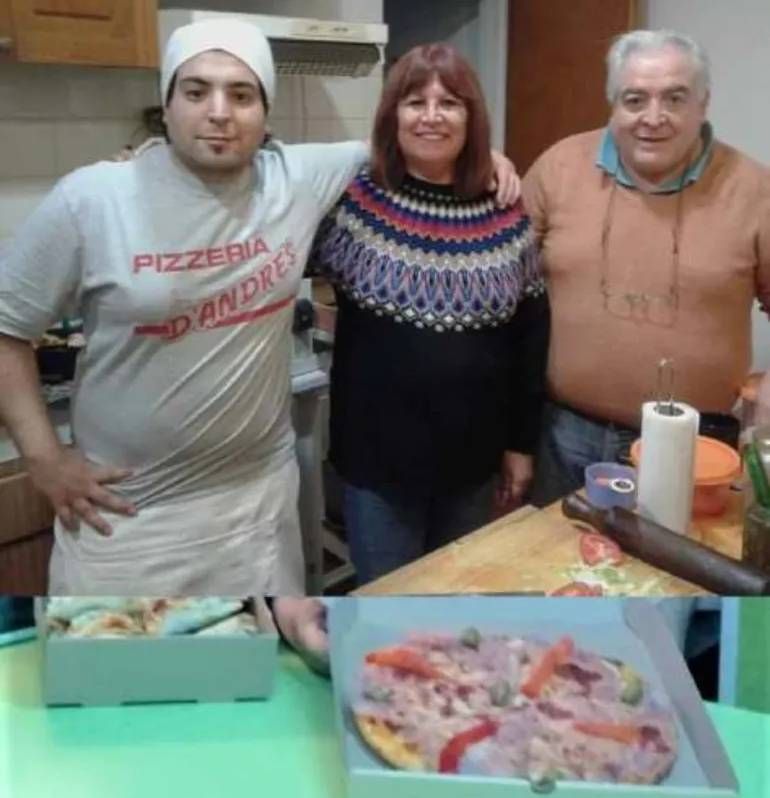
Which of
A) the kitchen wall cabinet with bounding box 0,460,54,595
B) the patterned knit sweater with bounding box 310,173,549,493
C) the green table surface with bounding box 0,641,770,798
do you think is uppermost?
the patterned knit sweater with bounding box 310,173,549,493

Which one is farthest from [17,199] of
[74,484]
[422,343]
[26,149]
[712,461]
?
[712,461]

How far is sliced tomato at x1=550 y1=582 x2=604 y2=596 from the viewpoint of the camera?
0.46 meters

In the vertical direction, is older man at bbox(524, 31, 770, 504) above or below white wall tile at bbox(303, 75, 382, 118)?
below

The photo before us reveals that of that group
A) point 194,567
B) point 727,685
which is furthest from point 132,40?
point 727,685

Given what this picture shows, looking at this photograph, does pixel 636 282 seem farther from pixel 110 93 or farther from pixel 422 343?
pixel 110 93

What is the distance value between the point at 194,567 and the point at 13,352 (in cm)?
14

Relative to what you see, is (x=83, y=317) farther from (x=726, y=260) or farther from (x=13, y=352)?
(x=726, y=260)

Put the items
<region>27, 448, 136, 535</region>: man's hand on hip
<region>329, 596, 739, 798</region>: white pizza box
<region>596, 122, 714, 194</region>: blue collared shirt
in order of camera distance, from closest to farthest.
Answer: <region>329, 596, 739, 798</region>: white pizza box → <region>27, 448, 136, 535</region>: man's hand on hip → <region>596, 122, 714, 194</region>: blue collared shirt

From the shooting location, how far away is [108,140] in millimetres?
426

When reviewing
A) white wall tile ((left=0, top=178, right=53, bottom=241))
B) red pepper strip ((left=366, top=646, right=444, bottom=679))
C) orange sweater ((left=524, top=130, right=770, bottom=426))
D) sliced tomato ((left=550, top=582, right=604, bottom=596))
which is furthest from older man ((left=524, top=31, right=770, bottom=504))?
white wall tile ((left=0, top=178, right=53, bottom=241))

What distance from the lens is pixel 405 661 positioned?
39cm

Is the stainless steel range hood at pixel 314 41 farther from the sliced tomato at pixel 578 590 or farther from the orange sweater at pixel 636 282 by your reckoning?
the sliced tomato at pixel 578 590

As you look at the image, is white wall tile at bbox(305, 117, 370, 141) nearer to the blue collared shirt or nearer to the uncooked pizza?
the blue collared shirt

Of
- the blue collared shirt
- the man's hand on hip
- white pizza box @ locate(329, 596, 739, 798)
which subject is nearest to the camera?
white pizza box @ locate(329, 596, 739, 798)
